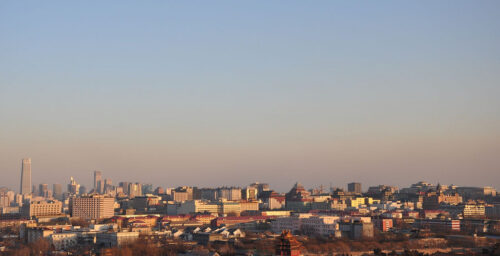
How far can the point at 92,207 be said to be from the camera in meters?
72.3

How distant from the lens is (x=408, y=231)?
5078 cm

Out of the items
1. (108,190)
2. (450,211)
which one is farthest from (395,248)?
(108,190)

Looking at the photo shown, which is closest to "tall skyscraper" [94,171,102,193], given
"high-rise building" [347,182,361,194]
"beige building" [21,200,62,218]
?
"high-rise building" [347,182,361,194]

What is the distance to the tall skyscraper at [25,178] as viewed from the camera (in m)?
138

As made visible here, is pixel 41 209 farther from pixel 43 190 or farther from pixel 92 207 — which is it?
pixel 43 190

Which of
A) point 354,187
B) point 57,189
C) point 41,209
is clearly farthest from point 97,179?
point 41,209

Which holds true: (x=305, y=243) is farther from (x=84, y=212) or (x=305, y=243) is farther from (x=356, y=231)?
(x=84, y=212)

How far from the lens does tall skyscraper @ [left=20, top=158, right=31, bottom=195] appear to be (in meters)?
138

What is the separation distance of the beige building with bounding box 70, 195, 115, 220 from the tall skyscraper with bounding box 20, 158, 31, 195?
68.0 meters

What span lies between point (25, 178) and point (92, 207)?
6999cm

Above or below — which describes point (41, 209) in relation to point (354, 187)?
below

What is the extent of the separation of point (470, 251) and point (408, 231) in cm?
1113

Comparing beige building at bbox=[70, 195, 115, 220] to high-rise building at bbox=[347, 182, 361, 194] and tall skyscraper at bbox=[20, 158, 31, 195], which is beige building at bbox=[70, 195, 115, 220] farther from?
tall skyscraper at bbox=[20, 158, 31, 195]

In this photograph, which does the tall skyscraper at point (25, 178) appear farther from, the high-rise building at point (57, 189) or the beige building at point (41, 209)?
the beige building at point (41, 209)
